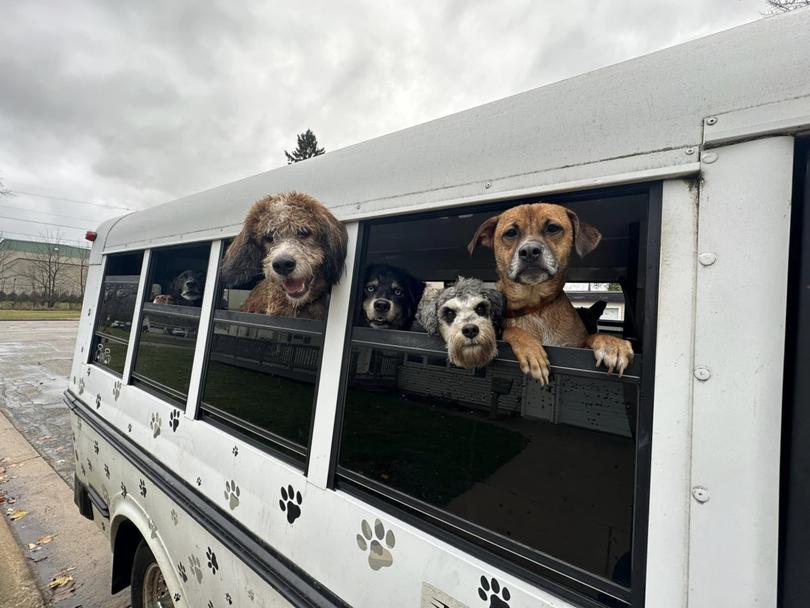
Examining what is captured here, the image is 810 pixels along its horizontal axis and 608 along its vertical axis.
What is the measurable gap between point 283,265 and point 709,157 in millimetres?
1446

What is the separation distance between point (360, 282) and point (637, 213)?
3.66ft

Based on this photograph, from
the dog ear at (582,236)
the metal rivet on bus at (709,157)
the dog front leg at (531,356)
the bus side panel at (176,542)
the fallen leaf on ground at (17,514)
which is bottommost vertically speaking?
the fallen leaf on ground at (17,514)

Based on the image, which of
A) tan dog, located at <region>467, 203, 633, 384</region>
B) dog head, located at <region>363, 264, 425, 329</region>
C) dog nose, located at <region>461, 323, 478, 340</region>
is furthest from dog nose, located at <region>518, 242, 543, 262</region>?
dog head, located at <region>363, 264, 425, 329</region>

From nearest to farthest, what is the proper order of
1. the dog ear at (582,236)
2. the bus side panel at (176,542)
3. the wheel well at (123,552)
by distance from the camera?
1. the dog ear at (582,236)
2. the bus side panel at (176,542)
3. the wheel well at (123,552)

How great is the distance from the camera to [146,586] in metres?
2.61

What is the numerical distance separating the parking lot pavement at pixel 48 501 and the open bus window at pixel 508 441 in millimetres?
3348

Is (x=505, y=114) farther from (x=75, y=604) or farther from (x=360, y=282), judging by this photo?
(x=75, y=604)

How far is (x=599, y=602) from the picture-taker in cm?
95

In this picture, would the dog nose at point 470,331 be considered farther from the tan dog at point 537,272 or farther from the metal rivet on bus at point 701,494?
the metal rivet on bus at point 701,494

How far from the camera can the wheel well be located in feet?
8.86

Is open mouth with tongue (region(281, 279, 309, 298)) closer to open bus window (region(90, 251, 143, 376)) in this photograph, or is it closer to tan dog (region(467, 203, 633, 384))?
tan dog (region(467, 203, 633, 384))

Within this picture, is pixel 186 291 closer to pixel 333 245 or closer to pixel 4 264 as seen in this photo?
pixel 333 245

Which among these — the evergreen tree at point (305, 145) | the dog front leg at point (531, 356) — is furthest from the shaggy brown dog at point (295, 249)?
the evergreen tree at point (305, 145)

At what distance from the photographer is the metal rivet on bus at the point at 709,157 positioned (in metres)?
0.84
